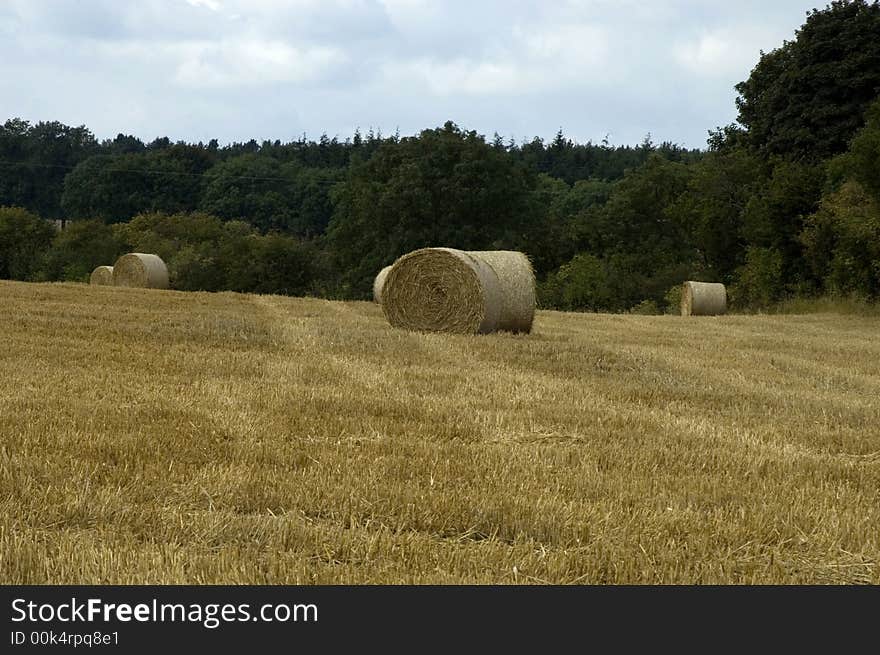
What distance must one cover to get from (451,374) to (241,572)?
22.9ft

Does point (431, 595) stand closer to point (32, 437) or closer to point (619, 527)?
point (619, 527)

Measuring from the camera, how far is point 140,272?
1503 inches

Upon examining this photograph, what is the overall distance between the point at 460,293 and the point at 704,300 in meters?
17.1

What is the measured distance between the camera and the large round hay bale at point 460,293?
1730 cm

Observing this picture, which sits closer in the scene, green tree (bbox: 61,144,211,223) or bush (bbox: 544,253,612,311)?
bush (bbox: 544,253,612,311)

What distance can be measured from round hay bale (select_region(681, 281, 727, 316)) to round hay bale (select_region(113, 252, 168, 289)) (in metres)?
19.4

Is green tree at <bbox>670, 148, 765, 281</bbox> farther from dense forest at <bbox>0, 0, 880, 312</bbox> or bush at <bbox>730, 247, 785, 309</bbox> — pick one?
bush at <bbox>730, 247, 785, 309</bbox>

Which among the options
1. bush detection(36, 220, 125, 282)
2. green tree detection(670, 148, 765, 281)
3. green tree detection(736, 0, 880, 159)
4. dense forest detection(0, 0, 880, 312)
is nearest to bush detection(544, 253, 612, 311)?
dense forest detection(0, 0, 880, 312)

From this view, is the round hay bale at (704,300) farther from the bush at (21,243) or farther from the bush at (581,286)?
the bush at (21,243)

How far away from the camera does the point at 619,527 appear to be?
4789 mm

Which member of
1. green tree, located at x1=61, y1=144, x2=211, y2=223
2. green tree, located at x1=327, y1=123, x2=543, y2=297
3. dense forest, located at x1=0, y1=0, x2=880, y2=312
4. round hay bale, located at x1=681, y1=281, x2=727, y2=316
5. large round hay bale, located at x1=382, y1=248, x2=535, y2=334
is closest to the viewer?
large round hay bale, located at x1=382, y1=248, x2=535, y2=334

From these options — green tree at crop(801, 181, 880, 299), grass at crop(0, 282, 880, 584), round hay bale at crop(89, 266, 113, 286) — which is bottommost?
round hay bale at crop(89, 266, 113, 286)

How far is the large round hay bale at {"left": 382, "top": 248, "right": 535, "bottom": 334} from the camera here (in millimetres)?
17297

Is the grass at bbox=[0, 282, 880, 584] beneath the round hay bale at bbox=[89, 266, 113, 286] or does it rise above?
above
